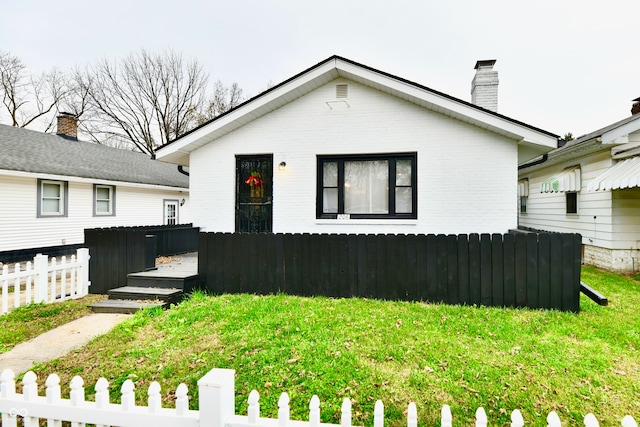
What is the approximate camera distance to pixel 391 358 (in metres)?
3.68

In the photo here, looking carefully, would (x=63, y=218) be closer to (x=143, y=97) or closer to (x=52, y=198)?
(x=52, y=198)

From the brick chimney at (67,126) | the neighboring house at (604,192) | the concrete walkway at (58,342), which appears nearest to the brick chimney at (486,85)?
the neighboring house at (604,192)

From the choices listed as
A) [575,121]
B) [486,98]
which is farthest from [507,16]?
[575,121]

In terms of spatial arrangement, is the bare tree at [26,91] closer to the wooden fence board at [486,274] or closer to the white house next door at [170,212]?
the white house next door at [170,212]

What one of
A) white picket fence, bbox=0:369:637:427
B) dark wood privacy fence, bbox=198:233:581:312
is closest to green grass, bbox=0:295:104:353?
dark wood privacy fence, bbox=198:233:581:312

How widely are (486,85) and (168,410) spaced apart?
35.9 feet

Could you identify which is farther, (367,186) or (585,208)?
(585,208)

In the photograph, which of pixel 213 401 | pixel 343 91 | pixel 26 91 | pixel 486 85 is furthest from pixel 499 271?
pixel 26 91

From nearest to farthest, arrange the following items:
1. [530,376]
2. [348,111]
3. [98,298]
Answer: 1. [530,376]
2. [98,298]
3. [348,111]

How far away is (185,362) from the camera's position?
3.66 metres

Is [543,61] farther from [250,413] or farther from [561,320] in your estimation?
[250,413]

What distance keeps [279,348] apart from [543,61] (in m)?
22.5

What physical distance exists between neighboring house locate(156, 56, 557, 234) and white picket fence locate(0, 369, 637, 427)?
686 centimetres

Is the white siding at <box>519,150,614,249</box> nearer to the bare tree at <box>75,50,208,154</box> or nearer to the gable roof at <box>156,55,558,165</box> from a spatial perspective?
the gable roof at <box>156,55,558,165</box>
